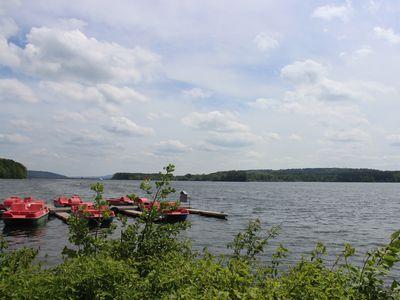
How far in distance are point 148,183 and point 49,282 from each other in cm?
299

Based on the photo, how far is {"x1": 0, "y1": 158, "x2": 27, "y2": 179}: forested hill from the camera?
550 ft

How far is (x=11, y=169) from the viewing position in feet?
560

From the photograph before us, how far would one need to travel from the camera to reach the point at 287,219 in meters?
40.0

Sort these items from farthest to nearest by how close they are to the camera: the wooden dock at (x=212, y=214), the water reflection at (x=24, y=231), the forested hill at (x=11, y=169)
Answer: the forested hill at (x=11, y=169), the wooden dock at (x=212, y=214), the water reflection at (x=24, y=231)

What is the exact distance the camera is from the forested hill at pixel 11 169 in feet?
550

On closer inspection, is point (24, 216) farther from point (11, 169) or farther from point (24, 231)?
point (11, 169)

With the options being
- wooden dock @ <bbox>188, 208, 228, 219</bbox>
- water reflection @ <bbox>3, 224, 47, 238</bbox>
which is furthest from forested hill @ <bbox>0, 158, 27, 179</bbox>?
water reflection @ <bbox>3, 224, 47, 238</bbox>

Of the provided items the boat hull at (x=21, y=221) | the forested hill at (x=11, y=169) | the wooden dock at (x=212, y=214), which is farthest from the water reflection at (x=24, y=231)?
the forested hill at (x=11, y=169)

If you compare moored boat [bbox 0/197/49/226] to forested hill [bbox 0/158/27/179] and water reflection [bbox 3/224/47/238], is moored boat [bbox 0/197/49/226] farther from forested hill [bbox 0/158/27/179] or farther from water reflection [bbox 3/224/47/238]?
forested hill [bbox 0/158/27/179]

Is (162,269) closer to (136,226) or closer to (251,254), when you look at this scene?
(136,226)

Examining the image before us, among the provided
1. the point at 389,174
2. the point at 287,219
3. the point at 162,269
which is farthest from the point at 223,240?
the point at 389,174

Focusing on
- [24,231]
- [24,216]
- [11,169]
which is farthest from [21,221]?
[11,169]

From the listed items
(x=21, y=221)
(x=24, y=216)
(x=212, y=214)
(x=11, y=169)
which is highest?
(x=11, y=169)

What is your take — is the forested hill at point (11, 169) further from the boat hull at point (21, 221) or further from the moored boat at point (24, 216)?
the boat hull at point (21, 221)
